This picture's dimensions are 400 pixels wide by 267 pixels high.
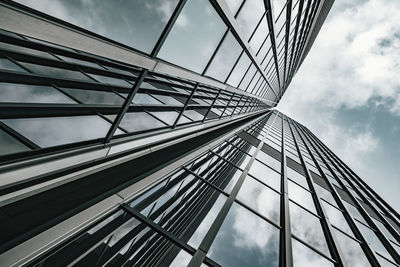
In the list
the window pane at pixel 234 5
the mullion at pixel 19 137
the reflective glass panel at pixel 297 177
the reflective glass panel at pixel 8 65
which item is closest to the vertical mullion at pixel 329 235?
the reflective glass panel at pixel 297 177

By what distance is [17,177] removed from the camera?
322 centimetres

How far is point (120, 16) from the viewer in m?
3.39

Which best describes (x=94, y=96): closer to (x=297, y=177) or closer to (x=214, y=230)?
(x=214, y=230)

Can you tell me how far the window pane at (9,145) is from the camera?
11.8ft

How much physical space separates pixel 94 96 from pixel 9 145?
380 cm

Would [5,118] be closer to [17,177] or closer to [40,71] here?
[17,177]

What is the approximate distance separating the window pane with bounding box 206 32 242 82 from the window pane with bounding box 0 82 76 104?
160 inches

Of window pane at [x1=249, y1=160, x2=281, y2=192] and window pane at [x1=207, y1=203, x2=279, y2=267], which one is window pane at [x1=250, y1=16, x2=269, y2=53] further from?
window pane at [x1=207, y1=203, x2=279, y2=267]

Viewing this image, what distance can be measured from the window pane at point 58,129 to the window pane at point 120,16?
216 centimetres

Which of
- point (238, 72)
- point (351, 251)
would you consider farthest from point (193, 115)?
point (351, 251)

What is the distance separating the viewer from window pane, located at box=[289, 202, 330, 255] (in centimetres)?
677

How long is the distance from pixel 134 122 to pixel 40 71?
9.39ft

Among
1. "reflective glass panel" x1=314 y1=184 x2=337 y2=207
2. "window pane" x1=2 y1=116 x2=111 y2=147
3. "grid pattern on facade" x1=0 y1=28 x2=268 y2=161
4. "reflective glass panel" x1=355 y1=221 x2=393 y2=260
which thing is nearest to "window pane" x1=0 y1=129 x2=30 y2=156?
"grid pattern on facade" x1=0 y1=28 x2=268 y2=161

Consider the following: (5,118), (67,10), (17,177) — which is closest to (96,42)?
(67,10)
